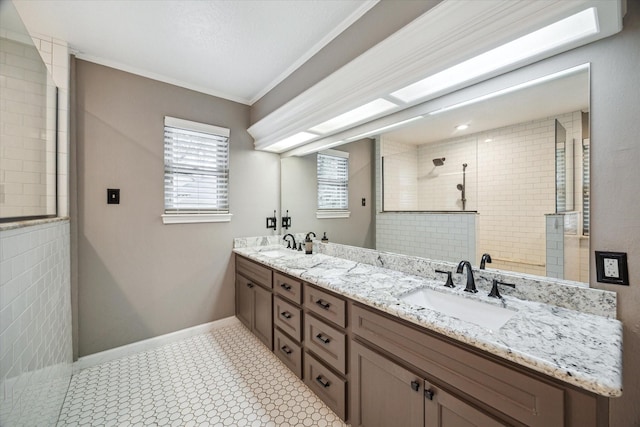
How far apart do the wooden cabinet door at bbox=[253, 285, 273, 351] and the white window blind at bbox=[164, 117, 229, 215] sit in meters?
1.01

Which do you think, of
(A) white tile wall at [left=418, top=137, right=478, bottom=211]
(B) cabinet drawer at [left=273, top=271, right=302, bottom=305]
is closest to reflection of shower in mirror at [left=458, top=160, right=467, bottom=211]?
(A) white tile wall at [left=418, top=137, right=478, bottom=211]

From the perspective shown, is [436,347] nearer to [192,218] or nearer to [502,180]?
[502,180]

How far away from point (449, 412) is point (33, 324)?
1.90m

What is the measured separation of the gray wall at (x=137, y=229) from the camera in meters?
2.11

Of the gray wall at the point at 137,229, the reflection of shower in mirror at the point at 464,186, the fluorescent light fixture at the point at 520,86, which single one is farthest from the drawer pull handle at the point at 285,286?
the fluorescent light fixture at the point at 520,86

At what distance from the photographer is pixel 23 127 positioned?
1.29 meters

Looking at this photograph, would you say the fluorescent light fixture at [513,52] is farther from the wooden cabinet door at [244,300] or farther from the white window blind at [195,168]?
the wooden cabinet door at [244,300]

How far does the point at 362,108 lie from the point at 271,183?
5.38ft

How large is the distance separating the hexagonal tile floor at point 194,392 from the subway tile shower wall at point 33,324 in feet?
0.68

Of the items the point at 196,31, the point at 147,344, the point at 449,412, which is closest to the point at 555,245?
the point at 449,412

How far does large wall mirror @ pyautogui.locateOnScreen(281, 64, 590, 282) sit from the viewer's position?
1.15m

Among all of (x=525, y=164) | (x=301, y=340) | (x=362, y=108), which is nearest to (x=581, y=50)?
(x=525, y=164)

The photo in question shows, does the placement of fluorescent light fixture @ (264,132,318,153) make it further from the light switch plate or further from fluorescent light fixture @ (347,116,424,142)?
the light switch plate

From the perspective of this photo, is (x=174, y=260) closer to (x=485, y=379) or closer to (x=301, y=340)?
(x=301, y=340)
